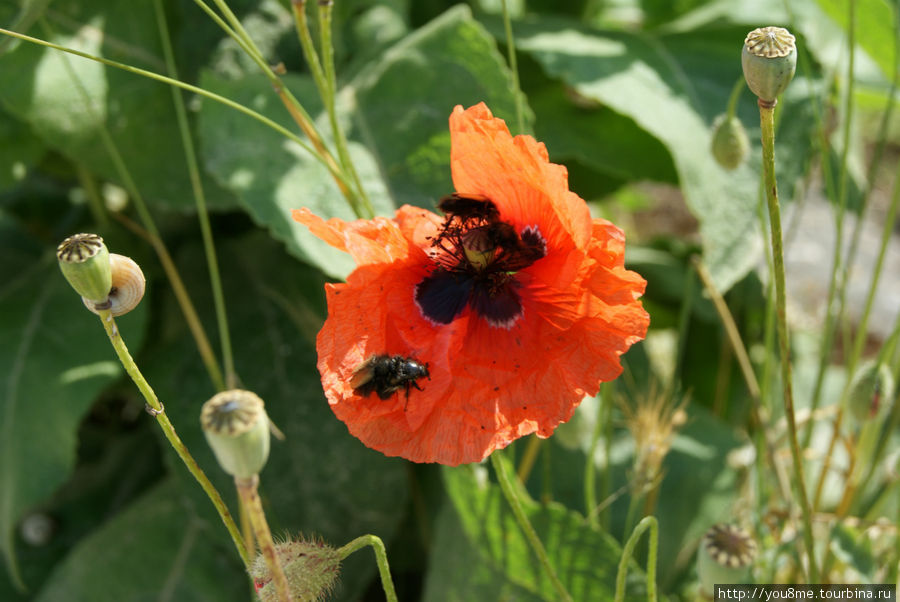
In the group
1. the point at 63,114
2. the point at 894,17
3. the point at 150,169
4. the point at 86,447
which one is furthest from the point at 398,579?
the point at 894,17

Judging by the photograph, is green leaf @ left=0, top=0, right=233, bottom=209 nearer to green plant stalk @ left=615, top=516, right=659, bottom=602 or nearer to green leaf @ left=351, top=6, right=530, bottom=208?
green leaf @ left=351, top=6, right=530, bottom=208

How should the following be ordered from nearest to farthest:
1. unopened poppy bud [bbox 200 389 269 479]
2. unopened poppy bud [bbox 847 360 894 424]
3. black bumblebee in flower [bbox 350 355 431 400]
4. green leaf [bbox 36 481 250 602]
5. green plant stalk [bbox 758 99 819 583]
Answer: unopened poppy bud [bbox 200 389 269 479] → green plant stalk [bbox 758 99 819 583] → black bumblebee in flower [bbox 350 355 431 400] → unopened poppy bud [bbox 847 360 894 424] → green leaf [bbox 36 481 250 602]

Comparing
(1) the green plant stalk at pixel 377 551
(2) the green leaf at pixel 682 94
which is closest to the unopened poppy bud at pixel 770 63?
(1) the green plant stalk at pixel 377 551

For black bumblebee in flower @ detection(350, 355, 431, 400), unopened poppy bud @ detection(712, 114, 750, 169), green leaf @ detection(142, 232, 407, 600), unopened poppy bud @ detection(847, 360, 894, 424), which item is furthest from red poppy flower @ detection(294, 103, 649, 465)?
green leaf @ detection(142, 232, 407, 600)

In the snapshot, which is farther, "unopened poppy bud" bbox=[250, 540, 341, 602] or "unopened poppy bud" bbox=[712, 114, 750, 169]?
"unopened poppy bud" bbox=[712, 114, 750, 169]

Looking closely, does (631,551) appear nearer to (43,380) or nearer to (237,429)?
(237,429)
